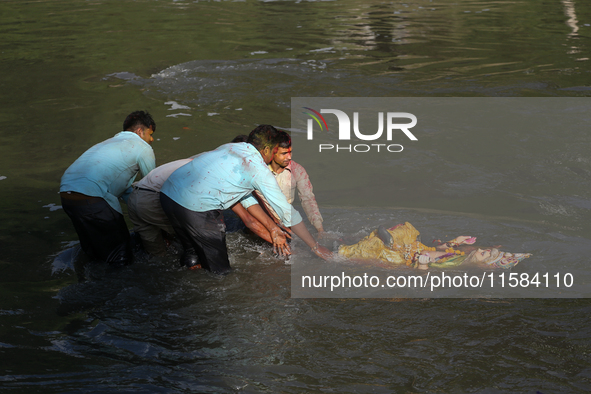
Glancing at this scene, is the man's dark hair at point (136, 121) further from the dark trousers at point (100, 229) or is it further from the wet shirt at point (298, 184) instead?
the wet shirt at point (298, 184)

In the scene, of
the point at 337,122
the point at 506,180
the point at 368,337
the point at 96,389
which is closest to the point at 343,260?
the point at 368,337

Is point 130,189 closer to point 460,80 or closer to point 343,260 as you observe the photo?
point 343,260

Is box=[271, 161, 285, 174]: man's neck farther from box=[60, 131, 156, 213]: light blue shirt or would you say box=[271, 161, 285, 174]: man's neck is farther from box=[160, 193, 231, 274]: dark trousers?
box=[60, 131, 156, 213]: light blue shirt

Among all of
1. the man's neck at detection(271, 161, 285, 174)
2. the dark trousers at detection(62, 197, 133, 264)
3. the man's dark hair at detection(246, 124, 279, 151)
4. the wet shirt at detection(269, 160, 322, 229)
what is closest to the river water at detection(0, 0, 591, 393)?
the dark trousers at detection(62, 197, 133, 264)

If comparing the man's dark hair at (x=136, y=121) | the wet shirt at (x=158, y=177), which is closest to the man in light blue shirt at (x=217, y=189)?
the wet shirt at (x=158, y=177)

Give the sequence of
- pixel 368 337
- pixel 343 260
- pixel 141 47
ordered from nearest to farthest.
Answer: pixel 368 337
pixel 343 260
pixel 141 47

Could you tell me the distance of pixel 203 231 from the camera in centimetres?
518

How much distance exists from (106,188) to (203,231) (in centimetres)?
113

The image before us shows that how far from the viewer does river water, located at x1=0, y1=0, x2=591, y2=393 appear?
4.07 meters

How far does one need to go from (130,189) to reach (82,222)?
2.15 feet

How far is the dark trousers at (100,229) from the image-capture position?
5359 mm

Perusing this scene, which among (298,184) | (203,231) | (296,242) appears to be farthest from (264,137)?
(296,242)

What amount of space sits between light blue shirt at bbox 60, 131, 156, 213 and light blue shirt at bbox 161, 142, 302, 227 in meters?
0.66

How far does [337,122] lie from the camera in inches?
433
